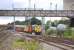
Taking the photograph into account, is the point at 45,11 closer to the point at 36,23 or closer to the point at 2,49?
the point at 36,23

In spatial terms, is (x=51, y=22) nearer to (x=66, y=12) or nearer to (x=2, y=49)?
(x=66, y=12)

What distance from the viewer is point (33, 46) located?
21.9 feet

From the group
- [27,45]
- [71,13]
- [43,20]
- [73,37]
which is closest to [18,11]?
[43,20]

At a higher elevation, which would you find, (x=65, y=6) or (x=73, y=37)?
(x=65, y=6)

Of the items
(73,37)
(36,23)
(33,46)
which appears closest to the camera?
(33,46)

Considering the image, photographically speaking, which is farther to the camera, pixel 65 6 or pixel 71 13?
pixel 71 13

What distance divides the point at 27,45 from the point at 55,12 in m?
32.1

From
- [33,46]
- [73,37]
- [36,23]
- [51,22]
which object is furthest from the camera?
[51,22]

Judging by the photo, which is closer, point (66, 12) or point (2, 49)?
point (2, 49)

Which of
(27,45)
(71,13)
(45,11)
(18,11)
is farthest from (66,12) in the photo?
(27,45)

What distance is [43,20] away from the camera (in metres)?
29.9

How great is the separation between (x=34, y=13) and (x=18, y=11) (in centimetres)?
352

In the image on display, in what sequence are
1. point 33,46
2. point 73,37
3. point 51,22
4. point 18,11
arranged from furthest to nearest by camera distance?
point 51,22 → point 18,11 → point 73,37 → point 33,46

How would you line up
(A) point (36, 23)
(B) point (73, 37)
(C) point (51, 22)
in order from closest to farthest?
(B) point (73, 37) → (A) point (36, 23) → (C) point (51, 22)
